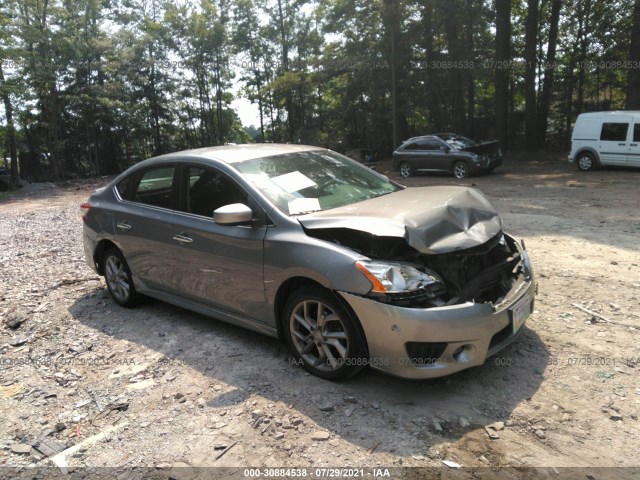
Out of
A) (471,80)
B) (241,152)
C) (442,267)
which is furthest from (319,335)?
(471,80)

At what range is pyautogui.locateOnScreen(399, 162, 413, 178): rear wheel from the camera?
19.4 meters

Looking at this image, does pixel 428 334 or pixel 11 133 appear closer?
pixel 428 334

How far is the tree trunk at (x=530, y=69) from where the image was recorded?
2153 centimetres

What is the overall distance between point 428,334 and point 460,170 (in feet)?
51.6

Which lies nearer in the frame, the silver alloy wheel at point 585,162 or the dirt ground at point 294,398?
the dirt ground at point 294,398

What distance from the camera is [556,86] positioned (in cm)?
2494

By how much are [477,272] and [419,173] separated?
16.1m

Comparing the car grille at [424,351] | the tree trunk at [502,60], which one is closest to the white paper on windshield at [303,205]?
the car grille at [424,351]

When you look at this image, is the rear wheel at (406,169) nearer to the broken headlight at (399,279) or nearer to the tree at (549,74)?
the tree at (549,74)

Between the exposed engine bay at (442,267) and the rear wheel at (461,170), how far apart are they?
1459 cm

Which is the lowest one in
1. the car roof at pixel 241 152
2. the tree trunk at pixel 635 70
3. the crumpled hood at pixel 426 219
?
the crumpled hood at pixel 426 219

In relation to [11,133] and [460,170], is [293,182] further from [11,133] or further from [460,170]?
[11,133]

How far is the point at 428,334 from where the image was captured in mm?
3125

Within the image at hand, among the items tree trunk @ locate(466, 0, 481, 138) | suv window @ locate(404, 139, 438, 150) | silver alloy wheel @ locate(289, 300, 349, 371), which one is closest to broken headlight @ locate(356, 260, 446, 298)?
silver alloy wheel @ locate(289, 300, 349, 371)
